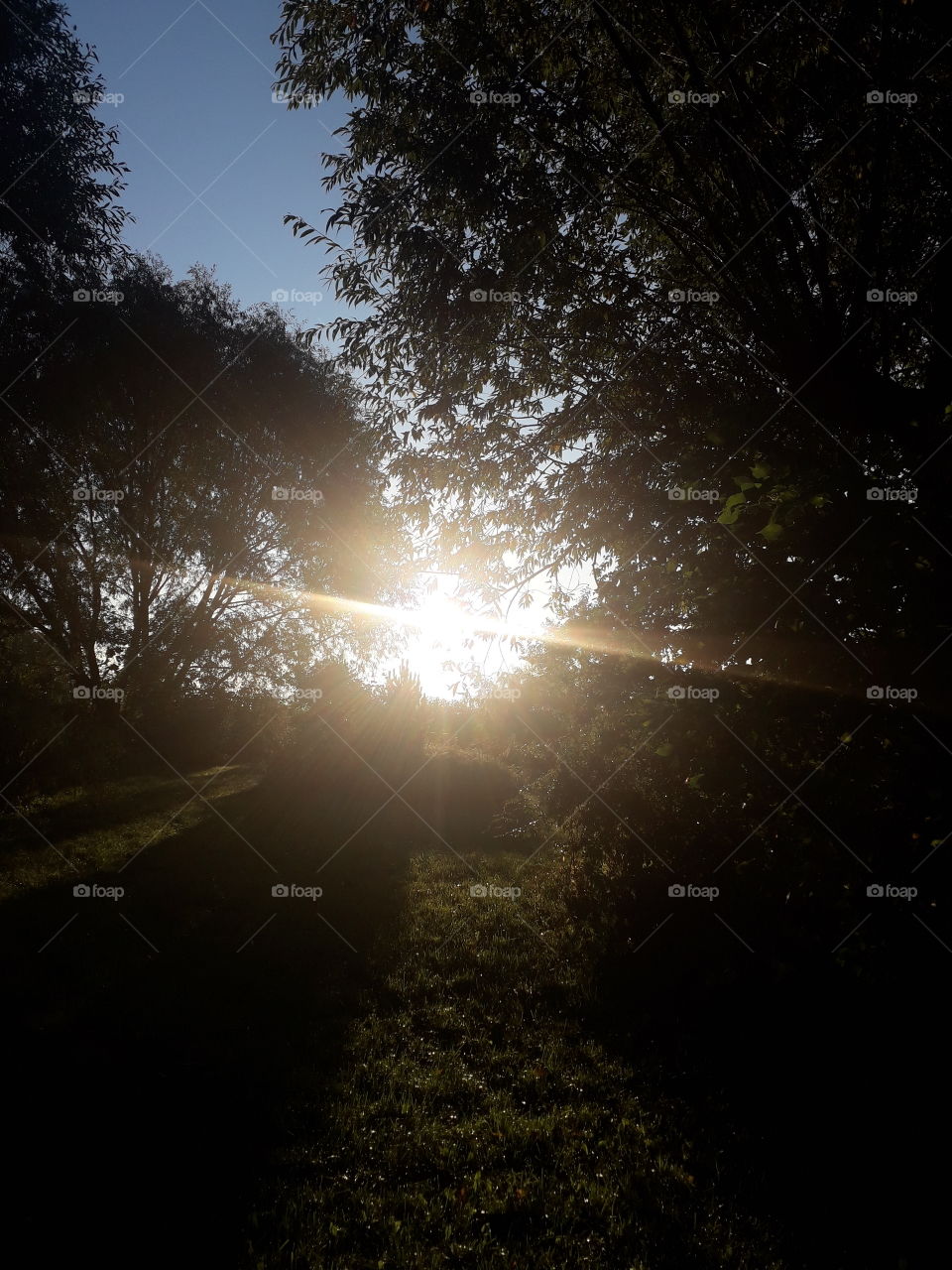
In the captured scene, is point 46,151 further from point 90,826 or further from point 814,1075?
point 814,1075

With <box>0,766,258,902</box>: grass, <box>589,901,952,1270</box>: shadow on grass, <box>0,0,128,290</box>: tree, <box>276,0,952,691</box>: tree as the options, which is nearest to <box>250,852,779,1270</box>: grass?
<box>589,901,952,1270</box>: shadow on grass

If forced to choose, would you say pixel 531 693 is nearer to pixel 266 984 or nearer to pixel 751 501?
pixel 266 984

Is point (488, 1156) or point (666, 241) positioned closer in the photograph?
point (488, 1156)

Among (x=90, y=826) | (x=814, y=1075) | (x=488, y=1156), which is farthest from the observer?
(x=90, y=826)

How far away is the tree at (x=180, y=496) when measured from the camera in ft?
48.4

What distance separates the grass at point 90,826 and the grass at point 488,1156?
6.02m

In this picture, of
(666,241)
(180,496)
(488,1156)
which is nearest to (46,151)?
(180,496)

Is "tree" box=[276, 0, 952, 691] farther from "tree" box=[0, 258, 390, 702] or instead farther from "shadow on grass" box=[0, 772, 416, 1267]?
"tree" box=[0, 258, 390, 702]

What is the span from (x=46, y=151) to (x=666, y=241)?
13.7m

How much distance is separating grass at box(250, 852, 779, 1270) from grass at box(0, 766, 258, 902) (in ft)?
19.8

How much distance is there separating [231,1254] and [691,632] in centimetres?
465

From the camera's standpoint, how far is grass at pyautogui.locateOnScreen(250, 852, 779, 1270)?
10.3 feet

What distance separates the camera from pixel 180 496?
736 inches

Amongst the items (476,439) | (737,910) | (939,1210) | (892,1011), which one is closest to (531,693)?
(476,439)
